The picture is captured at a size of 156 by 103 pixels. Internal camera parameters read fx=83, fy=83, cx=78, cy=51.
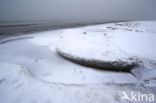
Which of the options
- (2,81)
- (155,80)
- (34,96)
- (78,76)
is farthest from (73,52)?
(155,80)

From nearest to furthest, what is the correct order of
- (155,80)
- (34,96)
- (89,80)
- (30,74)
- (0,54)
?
(34,96) → (155,80) → (89,80) → (30,74) → (0,54)

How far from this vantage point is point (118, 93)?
3.32 feet

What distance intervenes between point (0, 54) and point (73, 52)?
1.84m

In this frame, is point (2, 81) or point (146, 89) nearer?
point (146, 89)

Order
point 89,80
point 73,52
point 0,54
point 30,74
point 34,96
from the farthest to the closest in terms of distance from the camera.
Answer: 1. point 0,54
2. point 73,52
3. point 30,74
4. point 89,80
5. point 34,96

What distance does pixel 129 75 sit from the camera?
1318mm

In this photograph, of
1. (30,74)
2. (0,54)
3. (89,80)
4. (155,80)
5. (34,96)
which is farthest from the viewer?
(0,54)

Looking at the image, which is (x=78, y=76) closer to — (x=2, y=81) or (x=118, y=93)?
(x=118, y=93)

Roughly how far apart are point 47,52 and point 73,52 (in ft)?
2.63

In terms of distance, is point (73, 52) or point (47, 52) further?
point (47, 52)

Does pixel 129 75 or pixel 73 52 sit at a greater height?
pixel 73 52

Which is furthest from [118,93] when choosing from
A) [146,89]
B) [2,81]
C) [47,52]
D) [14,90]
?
[47,52]

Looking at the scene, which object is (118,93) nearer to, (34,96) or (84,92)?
(84,92)

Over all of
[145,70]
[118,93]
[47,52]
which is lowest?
[118,93]
